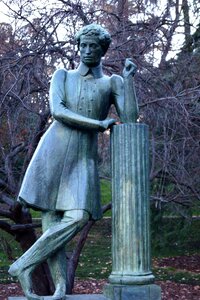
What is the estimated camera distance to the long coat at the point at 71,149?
4.89 m

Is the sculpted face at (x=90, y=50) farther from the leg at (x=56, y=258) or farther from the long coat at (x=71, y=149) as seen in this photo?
the leg at (x=56, y=258)

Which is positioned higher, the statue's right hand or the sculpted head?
the sculpted head

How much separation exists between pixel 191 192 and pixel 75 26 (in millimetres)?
3215

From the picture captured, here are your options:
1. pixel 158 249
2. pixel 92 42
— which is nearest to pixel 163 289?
pixel 158 249

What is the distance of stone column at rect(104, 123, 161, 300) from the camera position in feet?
15.5

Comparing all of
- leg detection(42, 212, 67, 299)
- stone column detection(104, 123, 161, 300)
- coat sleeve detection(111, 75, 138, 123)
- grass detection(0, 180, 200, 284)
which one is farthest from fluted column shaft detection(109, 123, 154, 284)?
grass detection(0, 180, 200, 284)

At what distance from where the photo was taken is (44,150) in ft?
16.3

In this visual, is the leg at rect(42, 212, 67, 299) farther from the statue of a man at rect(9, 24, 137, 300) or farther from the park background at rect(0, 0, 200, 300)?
the park background at rect(0, 0, 200, 300)

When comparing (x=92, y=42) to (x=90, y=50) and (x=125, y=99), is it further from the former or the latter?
(x=125, y=99)

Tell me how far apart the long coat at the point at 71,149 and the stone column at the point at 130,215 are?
21 cm

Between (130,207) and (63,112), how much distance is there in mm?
874

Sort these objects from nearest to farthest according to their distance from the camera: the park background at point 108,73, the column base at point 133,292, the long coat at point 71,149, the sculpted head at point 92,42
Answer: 1. the column base at point 133,292
2. the long coat at point 71,149
3. the sculpted head at point 92,42
4. the park background at point 108,73

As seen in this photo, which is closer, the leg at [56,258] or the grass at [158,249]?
the leg at [56,258]

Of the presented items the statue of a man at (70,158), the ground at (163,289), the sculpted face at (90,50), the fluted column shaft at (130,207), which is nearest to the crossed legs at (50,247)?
the statue of a man at (70,158)
